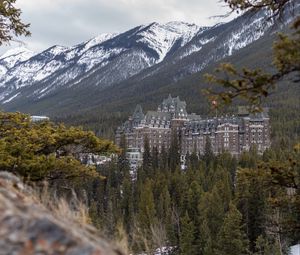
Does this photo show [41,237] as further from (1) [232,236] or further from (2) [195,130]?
(2) [195,130]

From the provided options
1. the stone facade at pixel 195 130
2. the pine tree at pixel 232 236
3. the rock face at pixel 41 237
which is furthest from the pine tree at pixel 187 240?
the stone facade at pixel 195 130

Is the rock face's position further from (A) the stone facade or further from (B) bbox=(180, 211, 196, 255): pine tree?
(A) the stone facade

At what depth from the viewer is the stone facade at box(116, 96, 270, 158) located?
138500 millimetres

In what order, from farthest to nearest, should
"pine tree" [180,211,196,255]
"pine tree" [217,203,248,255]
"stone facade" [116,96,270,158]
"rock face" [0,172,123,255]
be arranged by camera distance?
1. "stone facade" [116,96,270,158]
2. "pine tree" [180,211,196,255]
3. "pine tree" [217,203,248,255]
4. "rock face" [0,172,123,255]

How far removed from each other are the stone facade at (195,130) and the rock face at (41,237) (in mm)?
124105

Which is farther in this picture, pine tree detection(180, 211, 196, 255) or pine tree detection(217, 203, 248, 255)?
pine tree detection(180, 211, 196, 255)

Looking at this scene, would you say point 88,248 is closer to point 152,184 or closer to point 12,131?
point 12,131

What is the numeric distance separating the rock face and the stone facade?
407 ft

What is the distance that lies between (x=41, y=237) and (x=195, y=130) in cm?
14787

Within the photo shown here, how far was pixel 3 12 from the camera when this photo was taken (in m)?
12.9

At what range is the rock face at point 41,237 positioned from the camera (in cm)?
354

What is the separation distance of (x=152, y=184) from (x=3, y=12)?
71.7 metres

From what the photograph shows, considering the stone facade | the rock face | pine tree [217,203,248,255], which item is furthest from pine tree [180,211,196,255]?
the stone facade

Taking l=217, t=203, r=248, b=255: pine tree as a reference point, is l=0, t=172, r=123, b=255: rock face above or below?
above
